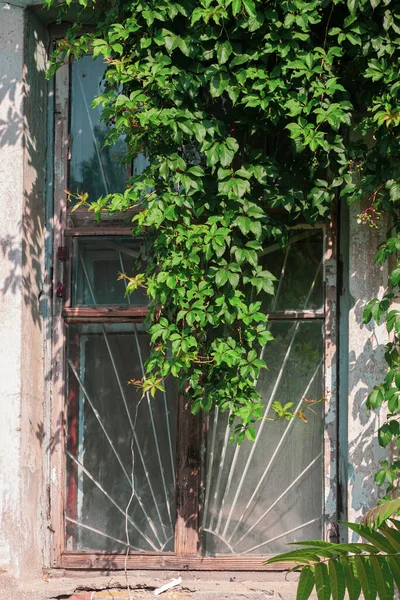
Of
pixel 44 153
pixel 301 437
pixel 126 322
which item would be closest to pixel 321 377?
pixel 301 437

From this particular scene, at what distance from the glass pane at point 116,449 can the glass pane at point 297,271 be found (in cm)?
75

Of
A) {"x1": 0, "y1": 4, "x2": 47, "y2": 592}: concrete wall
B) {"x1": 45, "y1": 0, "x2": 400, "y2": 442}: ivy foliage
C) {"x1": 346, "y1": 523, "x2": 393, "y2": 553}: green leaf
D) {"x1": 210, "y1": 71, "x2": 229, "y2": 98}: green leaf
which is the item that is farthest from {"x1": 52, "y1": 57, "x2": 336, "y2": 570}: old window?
{"x1": 346, "y1": 523, "x2": 393, "y2": 553}: green leaf

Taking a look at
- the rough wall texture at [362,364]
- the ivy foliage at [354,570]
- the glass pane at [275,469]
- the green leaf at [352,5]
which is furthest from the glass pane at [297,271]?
the ivy foliage at [354,570]

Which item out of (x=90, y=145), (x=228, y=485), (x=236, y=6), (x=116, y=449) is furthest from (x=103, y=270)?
(x=236, y=6)

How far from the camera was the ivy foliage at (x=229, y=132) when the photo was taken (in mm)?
Result: 4211

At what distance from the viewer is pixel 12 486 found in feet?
15.0

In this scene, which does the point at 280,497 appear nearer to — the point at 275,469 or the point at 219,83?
the point at 275,469

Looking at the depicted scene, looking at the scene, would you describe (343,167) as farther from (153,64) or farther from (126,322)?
(126,322)

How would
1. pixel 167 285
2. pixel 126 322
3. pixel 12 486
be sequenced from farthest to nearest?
1. pixel 126 322
2. pixel 12 486
3. pixel 167 285

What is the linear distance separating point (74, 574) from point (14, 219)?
6.11 feet

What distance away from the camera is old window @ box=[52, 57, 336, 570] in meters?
4.76

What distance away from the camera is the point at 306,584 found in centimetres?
180

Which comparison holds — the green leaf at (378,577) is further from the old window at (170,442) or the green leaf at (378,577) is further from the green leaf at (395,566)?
the old window at (170,442)

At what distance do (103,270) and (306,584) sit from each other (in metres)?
3.28
